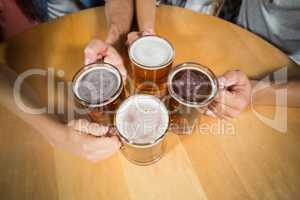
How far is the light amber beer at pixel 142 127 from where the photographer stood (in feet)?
2.21

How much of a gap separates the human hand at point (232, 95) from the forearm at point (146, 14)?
1.10 ft

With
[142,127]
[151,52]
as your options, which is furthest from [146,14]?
[142,127]

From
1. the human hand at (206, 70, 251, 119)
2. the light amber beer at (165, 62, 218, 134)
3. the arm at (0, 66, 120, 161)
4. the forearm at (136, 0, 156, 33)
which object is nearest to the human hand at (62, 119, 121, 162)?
the arm at (0, 66, 120, 161)

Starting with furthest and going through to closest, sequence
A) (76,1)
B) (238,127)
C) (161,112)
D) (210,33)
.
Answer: (76,1), (210,33), (238,127), (161,112)

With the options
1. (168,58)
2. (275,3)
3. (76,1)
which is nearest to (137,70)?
(168,58)

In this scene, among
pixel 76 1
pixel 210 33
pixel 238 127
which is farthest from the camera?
pixel 76 1

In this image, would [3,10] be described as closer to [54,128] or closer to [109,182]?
[54,128]

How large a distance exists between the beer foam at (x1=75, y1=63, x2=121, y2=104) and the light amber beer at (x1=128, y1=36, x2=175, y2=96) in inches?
3.3

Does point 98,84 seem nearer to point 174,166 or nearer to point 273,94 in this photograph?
point 174,166

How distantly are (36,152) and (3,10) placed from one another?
108cm

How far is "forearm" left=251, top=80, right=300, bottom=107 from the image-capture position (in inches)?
34.3

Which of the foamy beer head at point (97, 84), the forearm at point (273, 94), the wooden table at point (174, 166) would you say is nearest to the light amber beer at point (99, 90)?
the foamy beer head at point (97, 84)

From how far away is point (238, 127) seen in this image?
0.84 meters

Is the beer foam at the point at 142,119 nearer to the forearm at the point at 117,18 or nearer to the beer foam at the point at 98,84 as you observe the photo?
the beer foam at the point at 98,84
